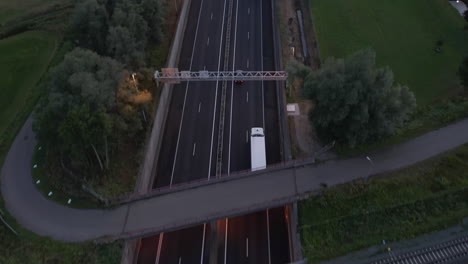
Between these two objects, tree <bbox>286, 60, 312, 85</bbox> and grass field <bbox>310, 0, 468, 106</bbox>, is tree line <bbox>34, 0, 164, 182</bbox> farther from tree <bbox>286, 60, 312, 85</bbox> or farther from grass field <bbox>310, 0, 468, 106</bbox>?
grass field <bbox>310, 0, 468, 106</bbox>

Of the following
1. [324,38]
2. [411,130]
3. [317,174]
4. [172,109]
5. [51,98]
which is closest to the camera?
[51,98]

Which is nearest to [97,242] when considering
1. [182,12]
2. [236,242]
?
[236,242]

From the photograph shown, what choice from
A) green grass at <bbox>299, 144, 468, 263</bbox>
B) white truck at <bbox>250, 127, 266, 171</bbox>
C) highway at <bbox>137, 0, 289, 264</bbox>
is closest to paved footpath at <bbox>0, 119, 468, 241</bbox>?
green grass at <bbox>299, 144, 468, 263</bbox>

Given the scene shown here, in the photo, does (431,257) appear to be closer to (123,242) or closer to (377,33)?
(123,242)

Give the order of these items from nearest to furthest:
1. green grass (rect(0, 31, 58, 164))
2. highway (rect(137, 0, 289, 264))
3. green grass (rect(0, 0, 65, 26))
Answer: highway (rect(137, 0, 289, 264)), green grass (rect(0, 31, 58, 164)), green grass (rect(0, 0, 65, 26))

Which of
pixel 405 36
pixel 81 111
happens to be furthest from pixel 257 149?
pixel 405 36

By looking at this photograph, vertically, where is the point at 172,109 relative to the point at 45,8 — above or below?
below

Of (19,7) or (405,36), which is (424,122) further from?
(19,7)
